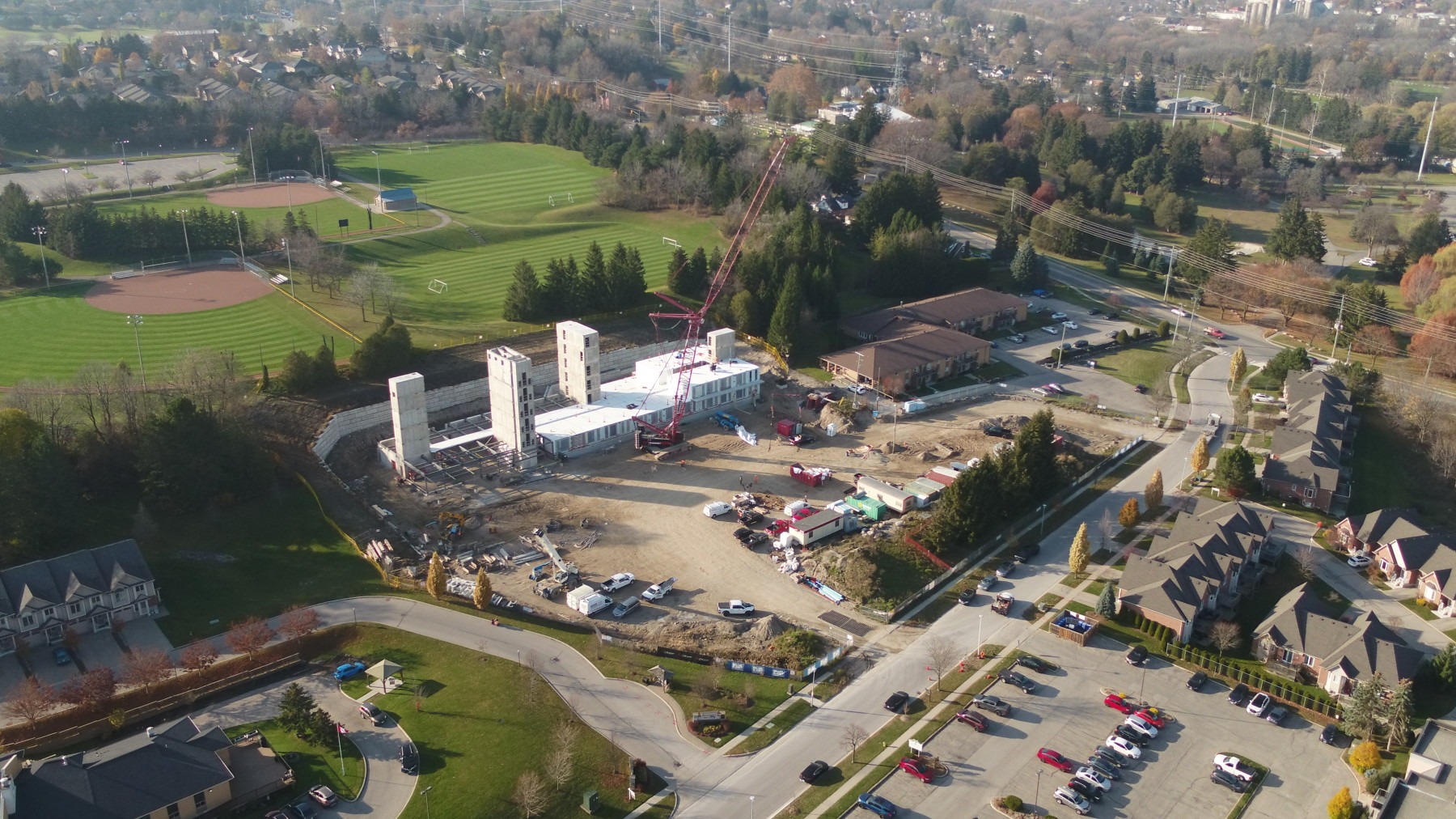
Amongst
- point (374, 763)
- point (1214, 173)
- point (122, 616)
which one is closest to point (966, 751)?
point (374, 763)

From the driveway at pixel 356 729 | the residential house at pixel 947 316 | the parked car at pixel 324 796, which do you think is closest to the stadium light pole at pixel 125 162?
the residential house at pixel 947 316

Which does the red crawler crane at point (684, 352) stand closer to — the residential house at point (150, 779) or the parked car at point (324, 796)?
the parked car at point (324, 796)

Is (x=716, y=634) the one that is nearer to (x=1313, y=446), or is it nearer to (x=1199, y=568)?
(x=1199, y=568)

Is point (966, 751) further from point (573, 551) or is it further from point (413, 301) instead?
point (413, 301)

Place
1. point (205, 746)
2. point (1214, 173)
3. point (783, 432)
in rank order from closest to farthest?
point (205, 746) → point (783, 432) → point (1214, 173)

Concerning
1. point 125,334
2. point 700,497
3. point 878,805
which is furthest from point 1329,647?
point 125,334

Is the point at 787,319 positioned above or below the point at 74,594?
above
